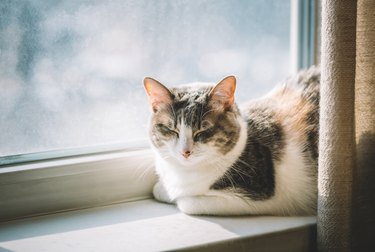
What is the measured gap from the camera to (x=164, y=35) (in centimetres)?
152

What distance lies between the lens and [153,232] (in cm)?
127

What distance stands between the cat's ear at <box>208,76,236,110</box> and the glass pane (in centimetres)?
31

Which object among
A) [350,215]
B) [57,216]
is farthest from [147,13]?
[350,215]

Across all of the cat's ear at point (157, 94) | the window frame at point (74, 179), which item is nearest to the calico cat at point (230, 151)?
the cat's ear at point (157, 94)

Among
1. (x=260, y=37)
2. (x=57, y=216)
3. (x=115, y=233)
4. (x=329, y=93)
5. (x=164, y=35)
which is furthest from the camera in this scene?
(x=260, y=37)

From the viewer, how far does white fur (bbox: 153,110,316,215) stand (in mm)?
1325

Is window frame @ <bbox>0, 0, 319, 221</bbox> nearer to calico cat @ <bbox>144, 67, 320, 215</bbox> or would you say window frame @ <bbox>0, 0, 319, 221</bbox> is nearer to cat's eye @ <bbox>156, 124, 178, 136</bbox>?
calico cat @ <bbox>144, 67, 320, 215</bbox>

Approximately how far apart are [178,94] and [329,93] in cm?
41

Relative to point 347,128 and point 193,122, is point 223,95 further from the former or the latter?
point 347,128

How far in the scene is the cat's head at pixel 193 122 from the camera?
1.27 metres

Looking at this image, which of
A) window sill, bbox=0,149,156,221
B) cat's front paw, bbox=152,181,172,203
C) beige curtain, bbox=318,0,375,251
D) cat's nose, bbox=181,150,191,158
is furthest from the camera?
cat's front paw, bbox=152,181,172,203

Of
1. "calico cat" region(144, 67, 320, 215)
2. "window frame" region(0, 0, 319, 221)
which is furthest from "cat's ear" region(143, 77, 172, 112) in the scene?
"window frame" region(0, 0, 319, 221)

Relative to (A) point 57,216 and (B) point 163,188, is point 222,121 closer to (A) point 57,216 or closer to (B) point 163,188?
(B) point 163,188

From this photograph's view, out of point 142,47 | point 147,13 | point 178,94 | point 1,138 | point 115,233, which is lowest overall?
point 115,233
